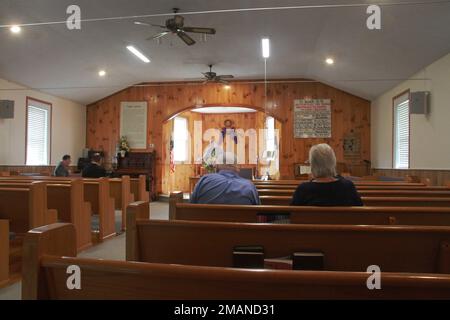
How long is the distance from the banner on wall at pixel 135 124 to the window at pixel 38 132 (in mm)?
1896

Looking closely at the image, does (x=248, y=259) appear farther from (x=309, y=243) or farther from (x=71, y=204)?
(x=71, y=204)

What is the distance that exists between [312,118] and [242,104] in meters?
1.84

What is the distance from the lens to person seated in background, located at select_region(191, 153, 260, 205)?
204 cm

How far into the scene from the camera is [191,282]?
703 millimetres

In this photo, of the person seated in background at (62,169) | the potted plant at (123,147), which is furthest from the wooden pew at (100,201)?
the potted plant at (123,147)

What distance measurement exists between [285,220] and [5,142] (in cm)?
673

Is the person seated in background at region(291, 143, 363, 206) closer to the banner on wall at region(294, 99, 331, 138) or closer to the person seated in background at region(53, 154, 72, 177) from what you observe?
the person seated in background at region(53, 154, 72, 177)

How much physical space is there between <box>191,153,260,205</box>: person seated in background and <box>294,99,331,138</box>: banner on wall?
22.8 feet

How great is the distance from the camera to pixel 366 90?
782 cm

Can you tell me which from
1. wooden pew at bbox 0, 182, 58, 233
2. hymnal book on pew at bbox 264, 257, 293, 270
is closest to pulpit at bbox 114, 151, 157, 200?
wooden pew at bbox 0, 182, 58, 233

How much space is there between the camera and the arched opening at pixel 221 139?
10789mm

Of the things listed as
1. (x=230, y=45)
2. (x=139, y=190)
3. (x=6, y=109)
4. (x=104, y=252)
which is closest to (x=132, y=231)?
(x=104, y=252)

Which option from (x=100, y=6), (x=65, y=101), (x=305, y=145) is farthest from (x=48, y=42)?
(x=305, y=145)

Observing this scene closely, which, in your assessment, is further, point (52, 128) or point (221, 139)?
point (221, 139)
